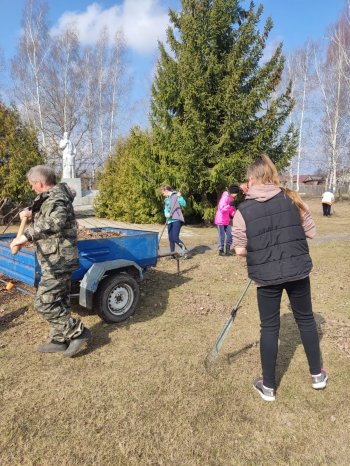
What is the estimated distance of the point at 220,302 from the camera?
551 cm

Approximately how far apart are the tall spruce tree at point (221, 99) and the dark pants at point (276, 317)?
36.2ft

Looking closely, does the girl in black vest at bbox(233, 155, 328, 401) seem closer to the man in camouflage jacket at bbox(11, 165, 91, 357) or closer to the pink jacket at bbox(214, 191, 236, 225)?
the man in camouflage jacket at bbox(11, 165, 91, 357)

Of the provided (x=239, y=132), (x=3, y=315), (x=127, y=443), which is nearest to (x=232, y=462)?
(x=127, y=443)

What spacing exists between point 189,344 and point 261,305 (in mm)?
1376

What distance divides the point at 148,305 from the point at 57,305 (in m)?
1.91

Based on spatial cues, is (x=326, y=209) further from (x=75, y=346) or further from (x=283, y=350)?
(x=75, y=346)

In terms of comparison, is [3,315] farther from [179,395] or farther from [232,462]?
[232,462]

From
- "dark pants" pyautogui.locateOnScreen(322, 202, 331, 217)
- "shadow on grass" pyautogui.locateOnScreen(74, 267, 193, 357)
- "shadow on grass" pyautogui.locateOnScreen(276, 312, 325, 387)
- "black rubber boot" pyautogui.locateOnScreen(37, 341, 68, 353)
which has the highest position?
"black rubber boot" pyautogui.locateOnScreen(37, 341, 68, 353)

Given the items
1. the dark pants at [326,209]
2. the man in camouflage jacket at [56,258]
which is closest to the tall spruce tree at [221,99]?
the dark pants at [326,209]

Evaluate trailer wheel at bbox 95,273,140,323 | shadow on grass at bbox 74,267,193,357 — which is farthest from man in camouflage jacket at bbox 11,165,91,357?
trailer wheel at bbox 95,273,140,323

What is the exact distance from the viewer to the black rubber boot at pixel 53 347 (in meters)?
3.74

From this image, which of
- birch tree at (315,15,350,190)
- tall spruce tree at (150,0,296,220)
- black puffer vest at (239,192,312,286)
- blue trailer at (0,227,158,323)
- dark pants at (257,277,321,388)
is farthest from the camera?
birch tree at (315,15,350,190)

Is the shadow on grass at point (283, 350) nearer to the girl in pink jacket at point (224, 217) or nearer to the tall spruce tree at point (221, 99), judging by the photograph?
the girl in pink jacket at point (224, 217)

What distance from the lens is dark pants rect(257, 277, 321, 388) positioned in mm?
2938
